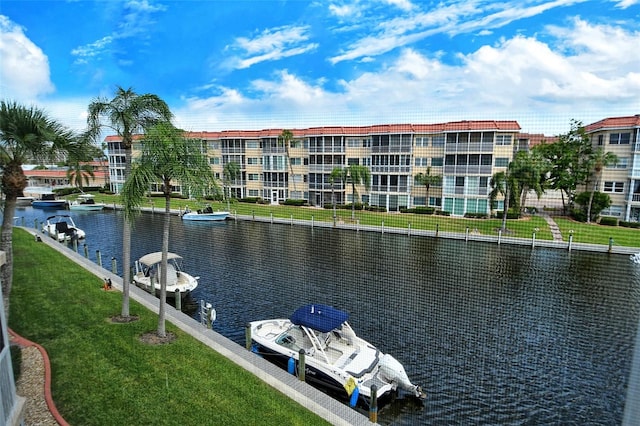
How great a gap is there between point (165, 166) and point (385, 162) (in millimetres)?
7141

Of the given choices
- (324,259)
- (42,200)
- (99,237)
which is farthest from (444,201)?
(42,200)

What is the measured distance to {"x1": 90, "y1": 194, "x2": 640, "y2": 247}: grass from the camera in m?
5.66

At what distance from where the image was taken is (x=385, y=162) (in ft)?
29.3

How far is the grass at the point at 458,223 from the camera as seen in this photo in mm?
5660

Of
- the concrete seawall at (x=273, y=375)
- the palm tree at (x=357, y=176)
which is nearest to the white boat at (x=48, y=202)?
the palm tree at (x=357, y=176)

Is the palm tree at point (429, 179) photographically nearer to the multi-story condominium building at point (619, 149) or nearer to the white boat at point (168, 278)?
the multi-story condominium building at point (619, 149)

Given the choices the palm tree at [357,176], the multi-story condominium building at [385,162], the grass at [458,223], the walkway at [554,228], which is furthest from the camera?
the palm tree at [357,176]

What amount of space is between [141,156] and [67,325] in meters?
1.57

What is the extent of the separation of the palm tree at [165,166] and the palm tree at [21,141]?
462mm

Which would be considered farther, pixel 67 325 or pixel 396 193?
pixel 396 193

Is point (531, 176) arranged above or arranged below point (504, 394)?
above

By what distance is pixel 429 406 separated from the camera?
2736mm

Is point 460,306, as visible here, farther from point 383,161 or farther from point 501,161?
point 383,161

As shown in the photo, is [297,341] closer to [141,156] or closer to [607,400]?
[141,156]
